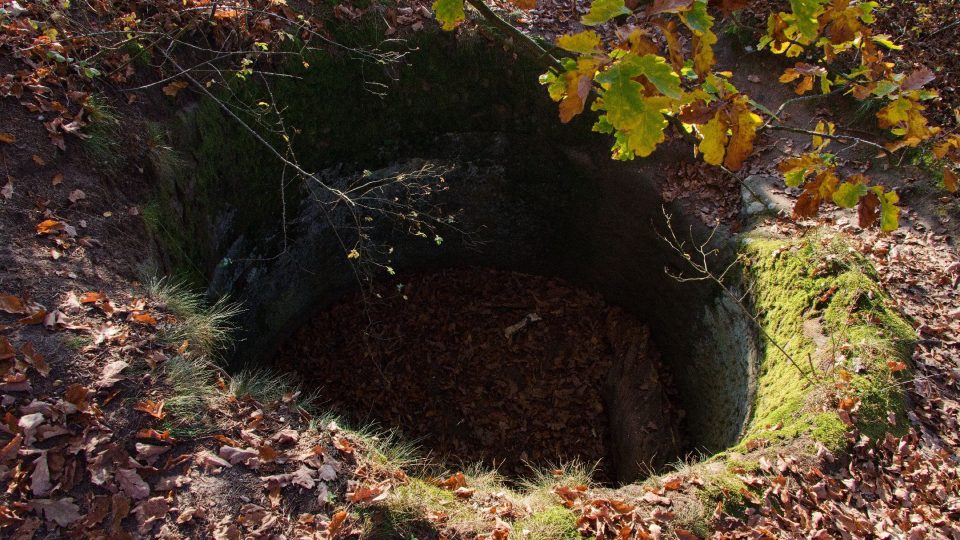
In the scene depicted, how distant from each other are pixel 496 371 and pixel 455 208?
6.86ft

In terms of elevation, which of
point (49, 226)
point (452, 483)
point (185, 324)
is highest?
point (49, 226)

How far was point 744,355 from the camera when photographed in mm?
5484

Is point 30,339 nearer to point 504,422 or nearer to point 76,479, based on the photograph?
point 76,479

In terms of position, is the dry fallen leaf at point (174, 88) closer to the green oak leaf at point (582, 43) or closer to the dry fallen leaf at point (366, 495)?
the dry fallen leaf at point (366, 495)

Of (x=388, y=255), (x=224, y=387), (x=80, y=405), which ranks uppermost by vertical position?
(x=80, y=405)

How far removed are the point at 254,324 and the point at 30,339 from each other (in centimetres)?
304

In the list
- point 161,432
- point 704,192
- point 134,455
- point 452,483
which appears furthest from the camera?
point 704,192

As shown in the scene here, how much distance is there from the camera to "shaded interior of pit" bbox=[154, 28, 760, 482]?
225 inches

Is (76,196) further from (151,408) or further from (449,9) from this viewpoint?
(449,9)

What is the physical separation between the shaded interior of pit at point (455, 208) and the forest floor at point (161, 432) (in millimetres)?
1027

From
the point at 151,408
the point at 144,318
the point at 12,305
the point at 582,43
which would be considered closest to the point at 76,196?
the point at 12,305

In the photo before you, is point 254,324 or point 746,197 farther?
point 254,324

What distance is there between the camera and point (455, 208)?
757cm

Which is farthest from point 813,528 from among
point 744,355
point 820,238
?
point 820,238
